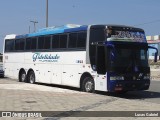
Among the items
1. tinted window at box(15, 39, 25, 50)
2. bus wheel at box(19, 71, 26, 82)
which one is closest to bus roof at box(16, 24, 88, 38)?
tinted window at box(15, 39, 25, 50)

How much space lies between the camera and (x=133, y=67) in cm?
1762

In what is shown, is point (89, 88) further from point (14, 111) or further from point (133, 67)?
point (14, 111)

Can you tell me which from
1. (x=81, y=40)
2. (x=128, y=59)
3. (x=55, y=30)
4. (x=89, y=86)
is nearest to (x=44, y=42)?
(x=55, y=30)

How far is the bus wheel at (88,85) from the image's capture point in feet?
60.3

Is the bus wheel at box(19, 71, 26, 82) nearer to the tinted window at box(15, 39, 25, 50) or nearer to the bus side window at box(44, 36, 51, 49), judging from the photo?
the tinted window at box(15, 39, 25, 50)

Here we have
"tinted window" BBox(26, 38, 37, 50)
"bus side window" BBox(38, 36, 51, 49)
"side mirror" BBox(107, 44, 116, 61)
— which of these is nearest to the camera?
"side mirror" BBox(107, 44, 116, 61)

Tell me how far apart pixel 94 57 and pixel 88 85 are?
4.96 ft

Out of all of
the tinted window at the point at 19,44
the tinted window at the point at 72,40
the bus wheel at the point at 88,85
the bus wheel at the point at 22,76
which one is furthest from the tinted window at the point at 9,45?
the bus wheel at the point at 88,85

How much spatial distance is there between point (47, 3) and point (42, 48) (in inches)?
659

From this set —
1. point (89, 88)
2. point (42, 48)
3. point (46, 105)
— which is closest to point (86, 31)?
point (89, 88)

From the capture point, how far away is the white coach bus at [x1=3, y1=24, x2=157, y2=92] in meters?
17.2

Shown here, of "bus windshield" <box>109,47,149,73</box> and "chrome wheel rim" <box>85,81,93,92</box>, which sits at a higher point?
"bus windshield" <box>109,47,149,73</box>

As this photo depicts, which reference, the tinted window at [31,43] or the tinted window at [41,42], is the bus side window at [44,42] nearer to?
the tinted window at [41,42]

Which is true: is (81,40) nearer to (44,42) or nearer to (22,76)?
(44,42)
